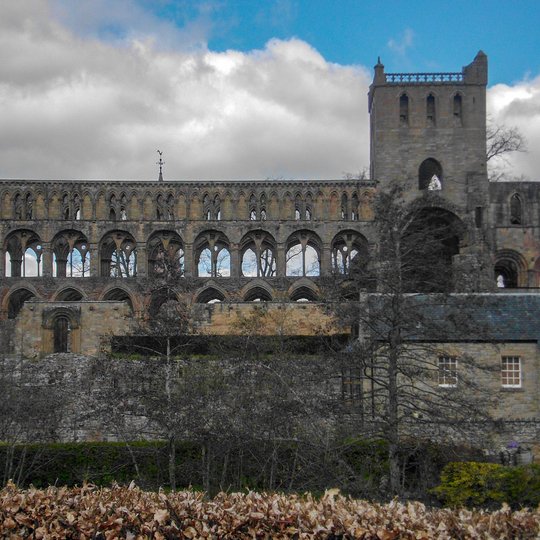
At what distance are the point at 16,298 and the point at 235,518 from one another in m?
37.2

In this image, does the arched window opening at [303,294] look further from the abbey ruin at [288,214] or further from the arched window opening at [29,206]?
the arched window opening at [29,206]

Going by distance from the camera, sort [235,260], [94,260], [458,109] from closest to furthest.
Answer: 1. [94,260]
2. [235,260]
3. [458,109]

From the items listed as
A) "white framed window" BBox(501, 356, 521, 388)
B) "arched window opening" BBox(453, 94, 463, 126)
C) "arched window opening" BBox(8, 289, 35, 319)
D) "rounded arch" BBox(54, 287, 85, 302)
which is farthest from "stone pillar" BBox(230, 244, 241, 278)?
"white framed window" BBox(501, 356, 521, 388)

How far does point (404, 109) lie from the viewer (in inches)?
1838

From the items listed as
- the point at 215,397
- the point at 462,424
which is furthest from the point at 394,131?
the point at 462,424

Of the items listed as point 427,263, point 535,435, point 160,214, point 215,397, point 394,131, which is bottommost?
point 535,435

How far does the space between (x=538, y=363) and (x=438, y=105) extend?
83.8 ft

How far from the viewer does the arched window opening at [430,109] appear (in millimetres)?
46406

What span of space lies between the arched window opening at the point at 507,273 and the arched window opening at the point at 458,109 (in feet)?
27.1

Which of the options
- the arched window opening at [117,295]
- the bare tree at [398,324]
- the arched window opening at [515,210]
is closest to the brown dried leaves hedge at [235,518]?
the bare tree at [398,324]

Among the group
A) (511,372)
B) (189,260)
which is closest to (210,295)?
(189,260)

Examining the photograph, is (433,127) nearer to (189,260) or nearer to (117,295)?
(189,260)

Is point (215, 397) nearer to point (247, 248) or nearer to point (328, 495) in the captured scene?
point (328, 495)

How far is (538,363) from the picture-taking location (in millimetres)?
23953
